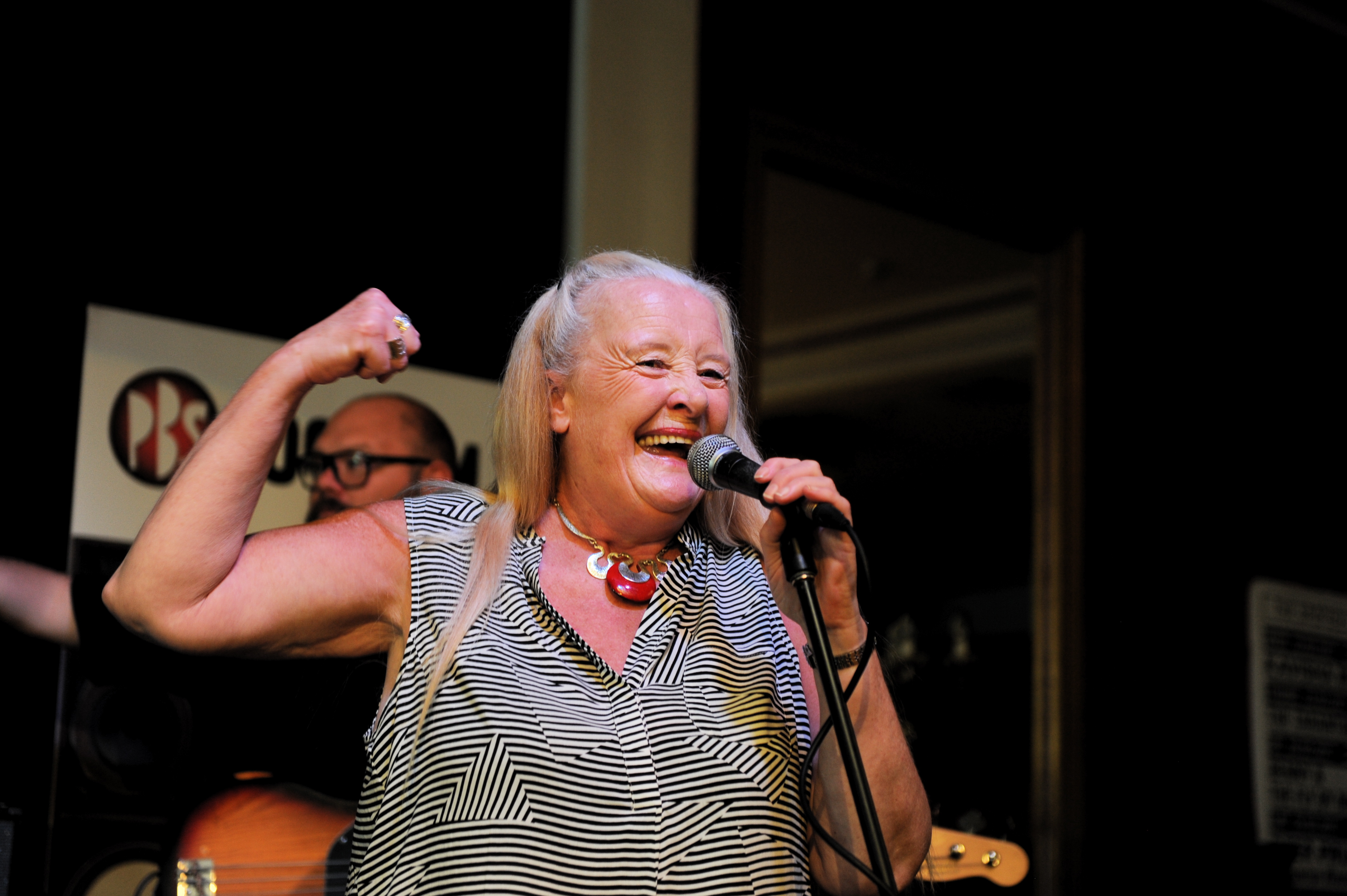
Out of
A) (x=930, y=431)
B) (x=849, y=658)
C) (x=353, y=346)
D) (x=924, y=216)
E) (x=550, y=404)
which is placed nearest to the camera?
(x=353, y=346)

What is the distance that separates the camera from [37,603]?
2.19m

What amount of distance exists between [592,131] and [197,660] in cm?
147

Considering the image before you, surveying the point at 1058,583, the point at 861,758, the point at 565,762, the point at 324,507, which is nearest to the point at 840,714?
the point at 861,758

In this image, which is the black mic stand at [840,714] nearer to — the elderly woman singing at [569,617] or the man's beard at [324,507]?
the elderly woman singing at [569,617]

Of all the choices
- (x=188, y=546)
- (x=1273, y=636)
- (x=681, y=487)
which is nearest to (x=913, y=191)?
(x=1273, y=636)

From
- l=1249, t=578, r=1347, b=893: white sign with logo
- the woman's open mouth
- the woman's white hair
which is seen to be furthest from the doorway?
the woman's open mouth

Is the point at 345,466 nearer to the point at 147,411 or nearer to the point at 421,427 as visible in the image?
the point at 421,427

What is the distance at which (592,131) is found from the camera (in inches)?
120

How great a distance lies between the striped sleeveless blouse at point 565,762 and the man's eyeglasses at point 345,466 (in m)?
0.84

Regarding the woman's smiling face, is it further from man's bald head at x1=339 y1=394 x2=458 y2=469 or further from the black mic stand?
man's bald head at x1=339 y1=394 x2=458 y2=469

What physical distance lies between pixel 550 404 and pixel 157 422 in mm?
859

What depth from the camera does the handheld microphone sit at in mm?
1436

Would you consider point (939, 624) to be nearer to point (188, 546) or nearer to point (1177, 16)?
point (1177, 16)

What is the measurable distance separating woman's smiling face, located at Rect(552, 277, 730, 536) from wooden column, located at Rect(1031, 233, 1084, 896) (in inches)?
89.8
